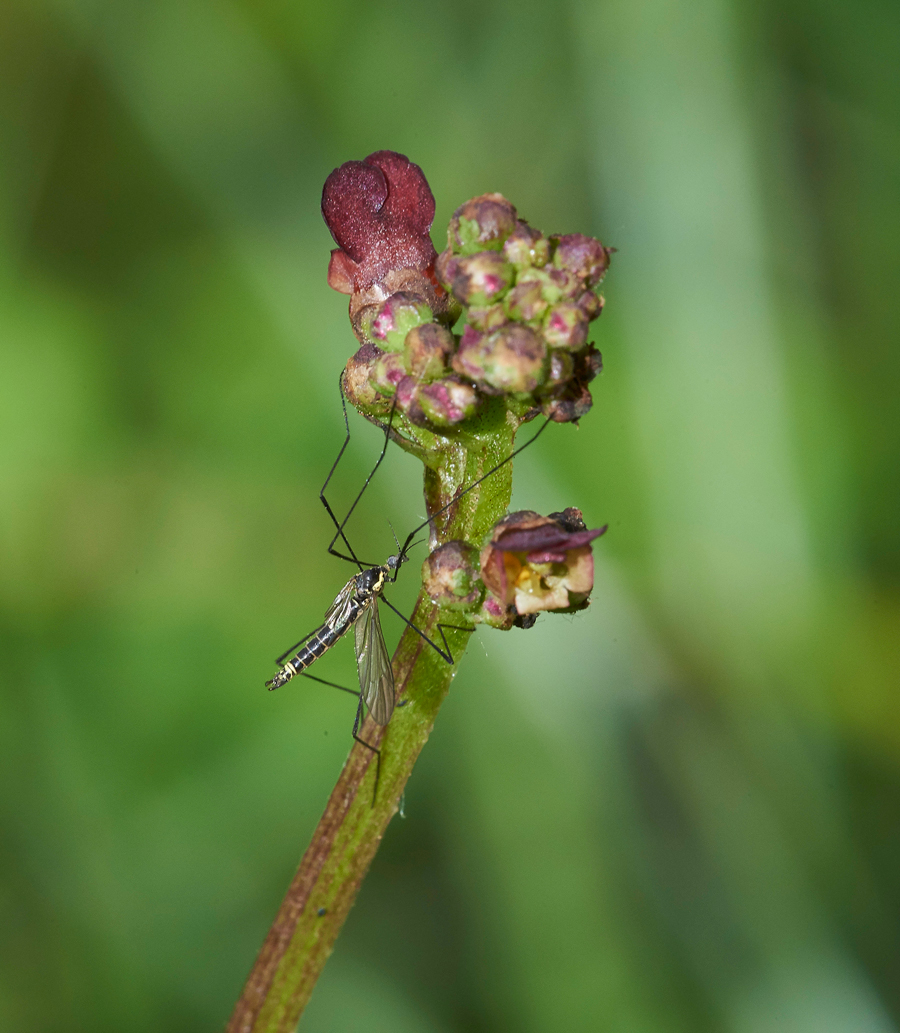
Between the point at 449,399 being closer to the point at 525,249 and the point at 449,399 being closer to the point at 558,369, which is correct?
the point at 558,369

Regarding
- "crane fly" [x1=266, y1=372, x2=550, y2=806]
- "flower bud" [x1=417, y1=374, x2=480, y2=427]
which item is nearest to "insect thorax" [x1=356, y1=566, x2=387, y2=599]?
"crane fly" [x1=266, y1=372, x2=550, y2=806]

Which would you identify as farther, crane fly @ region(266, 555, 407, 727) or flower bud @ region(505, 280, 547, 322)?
crane fly @ region(266, 555, 407, 727)

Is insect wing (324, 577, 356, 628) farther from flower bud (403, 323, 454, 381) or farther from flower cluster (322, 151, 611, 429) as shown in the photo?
flower bud (403, 323, 454, 381)

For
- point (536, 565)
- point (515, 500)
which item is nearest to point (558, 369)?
point (536, 565)

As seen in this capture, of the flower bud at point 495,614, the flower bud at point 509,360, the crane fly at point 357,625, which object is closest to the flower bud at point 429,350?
the flower bud at point 509,360

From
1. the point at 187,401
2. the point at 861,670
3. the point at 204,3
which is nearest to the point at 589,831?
the point at 861,670

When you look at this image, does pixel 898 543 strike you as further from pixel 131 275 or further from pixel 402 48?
pixel 131 275
